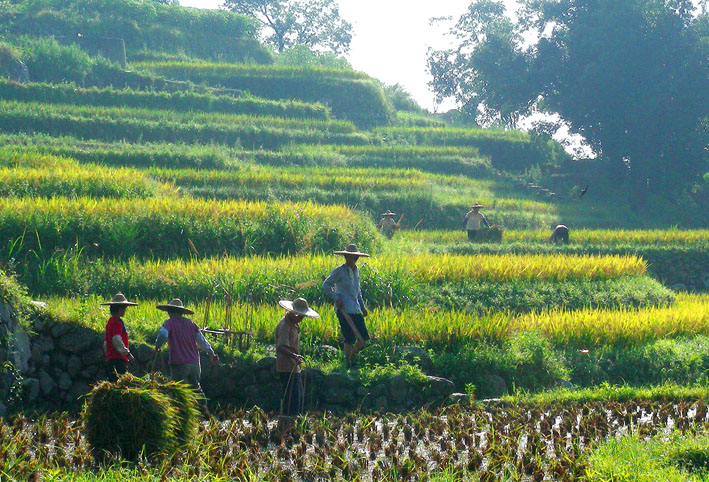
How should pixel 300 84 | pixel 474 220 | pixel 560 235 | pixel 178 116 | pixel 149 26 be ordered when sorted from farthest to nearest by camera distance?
pixel 149 26 < pixel 300 84 < pixel 178 116 < pixel 560 235 < pixel 474 220

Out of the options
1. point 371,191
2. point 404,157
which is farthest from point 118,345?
point 404,157

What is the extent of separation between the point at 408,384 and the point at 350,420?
1.39m

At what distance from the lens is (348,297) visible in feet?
35.5

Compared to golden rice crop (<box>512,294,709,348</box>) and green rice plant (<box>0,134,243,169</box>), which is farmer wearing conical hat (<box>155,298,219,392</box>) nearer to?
golden rice crop (<box>512,294,709,348</box>)

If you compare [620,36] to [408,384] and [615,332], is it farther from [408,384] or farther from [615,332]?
[408,384]

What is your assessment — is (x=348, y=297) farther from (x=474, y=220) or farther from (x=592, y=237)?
(x=592, y=237)

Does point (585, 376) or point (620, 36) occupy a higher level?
point (620, 36)

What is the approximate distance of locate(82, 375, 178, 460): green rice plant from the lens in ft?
23.6

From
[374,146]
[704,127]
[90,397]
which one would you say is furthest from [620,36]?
[90,397]

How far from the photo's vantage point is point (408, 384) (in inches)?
428

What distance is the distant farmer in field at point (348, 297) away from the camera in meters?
10.8

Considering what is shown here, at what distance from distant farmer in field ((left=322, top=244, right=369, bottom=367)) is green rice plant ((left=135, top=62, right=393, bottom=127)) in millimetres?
30627

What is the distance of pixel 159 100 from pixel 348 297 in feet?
85.0

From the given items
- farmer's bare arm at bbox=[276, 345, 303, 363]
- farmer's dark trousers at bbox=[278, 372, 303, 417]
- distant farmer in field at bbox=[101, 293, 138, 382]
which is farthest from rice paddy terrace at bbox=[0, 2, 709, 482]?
distant farmer in field at bbox=[101, 293, 138, 382]
